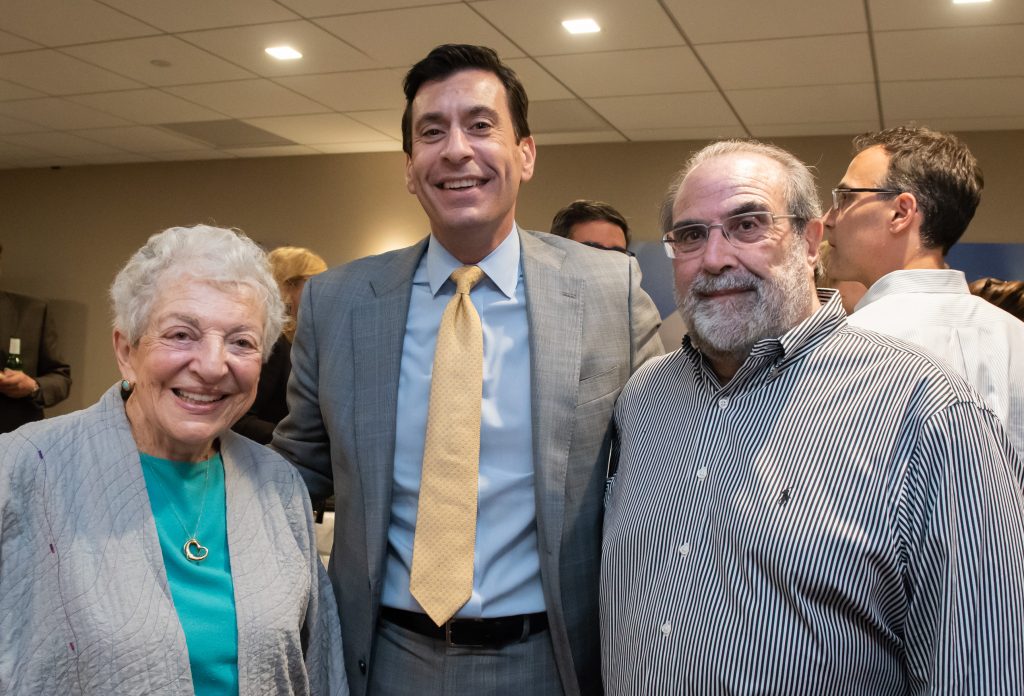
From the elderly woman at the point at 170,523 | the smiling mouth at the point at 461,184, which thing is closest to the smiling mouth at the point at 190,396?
the elderly woman at the point at 170,523

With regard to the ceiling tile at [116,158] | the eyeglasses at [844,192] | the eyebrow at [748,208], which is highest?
the ceiling tile at [116,158]

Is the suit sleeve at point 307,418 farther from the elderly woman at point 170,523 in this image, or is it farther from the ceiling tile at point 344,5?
the ceiling tile at point 344,5

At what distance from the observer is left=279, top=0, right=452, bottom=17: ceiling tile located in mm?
4363

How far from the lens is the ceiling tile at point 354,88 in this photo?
560 cm

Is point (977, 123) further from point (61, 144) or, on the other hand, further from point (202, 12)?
point (61, 144)

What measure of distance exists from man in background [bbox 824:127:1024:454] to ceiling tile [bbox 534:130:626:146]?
4870 millimetres

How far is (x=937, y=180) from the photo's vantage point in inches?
83.2

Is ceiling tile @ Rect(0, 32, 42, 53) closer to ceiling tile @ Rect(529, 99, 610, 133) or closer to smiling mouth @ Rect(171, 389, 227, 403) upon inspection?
ceiling tile @ Rect(529, 99, 610, 133)

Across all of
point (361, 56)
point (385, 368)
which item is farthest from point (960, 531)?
point (361, 56)

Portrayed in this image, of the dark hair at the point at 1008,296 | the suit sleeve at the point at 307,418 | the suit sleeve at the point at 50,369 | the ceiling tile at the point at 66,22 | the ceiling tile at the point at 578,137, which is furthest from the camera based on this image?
the ceiling tile at the point at 578,137

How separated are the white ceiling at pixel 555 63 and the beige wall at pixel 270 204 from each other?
29cm

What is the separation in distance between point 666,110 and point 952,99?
1821 millimetres

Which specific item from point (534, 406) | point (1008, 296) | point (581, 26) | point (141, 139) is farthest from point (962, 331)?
point (141, 139)

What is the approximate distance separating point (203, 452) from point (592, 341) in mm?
755
